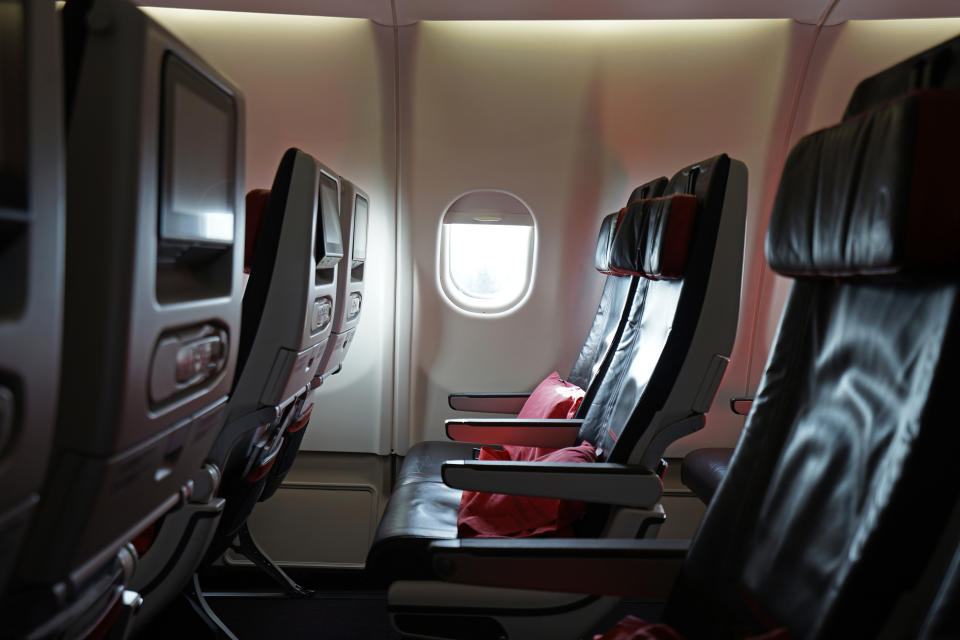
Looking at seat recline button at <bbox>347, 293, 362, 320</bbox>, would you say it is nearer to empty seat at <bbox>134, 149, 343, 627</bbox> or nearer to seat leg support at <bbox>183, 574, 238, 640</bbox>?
empty seat at <bbox>134, 149, 343, 627</bbox>

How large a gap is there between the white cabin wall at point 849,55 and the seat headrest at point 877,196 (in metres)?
2.29

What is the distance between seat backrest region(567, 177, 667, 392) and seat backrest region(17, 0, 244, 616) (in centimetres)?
169

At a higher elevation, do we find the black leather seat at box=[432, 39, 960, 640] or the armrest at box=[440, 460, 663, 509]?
the black leather seat at box=[432, 39, 960, 640]

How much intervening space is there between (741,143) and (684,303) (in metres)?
1.91

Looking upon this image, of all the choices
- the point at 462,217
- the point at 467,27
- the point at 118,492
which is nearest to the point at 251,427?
the point at 118,492

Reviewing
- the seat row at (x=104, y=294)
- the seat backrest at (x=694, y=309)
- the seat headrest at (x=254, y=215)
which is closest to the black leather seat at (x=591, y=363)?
the seat backrest at (x=694, y=309)

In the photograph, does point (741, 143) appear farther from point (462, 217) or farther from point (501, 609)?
point (501, 609)

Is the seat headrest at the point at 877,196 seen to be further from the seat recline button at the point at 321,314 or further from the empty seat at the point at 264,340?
the seat recline button at the point at 321,314

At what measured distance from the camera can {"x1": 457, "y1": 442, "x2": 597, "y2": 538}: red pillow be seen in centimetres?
181

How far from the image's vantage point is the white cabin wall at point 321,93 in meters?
3.20


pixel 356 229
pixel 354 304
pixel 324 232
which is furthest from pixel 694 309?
pixel 354 304

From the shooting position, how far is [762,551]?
42.9 inches

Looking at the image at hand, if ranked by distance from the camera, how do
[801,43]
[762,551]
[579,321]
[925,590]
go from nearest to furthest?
[925,590] → [762,551] → [801,43] → [579,321]

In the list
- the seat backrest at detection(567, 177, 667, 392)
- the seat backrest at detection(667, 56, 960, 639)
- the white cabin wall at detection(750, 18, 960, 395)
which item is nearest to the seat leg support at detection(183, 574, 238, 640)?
the seat backrest at detection(567, 177, 667, 392)
